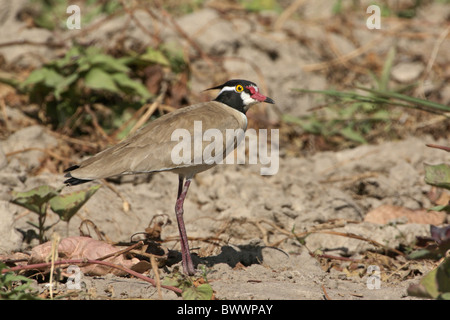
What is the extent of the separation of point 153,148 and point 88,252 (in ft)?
2.54

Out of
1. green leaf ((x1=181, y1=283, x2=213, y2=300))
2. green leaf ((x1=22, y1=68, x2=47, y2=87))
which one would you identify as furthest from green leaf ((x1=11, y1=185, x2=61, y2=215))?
green leaf ((x1=22, y1=68, x2=47, y2=87))

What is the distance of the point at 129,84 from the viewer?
630 centimetres

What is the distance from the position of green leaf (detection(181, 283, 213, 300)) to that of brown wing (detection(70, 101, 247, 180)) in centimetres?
94

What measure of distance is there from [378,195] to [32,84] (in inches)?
141

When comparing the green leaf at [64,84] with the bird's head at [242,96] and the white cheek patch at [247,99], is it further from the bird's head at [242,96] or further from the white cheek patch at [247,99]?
the white cheek patch at [247,99]

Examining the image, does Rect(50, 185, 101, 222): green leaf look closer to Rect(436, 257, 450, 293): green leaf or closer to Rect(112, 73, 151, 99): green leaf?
Rect(436, 257, 450, 293): green leaf

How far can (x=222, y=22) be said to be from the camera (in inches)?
313

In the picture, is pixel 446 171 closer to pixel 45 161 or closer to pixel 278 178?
pixel 278 178

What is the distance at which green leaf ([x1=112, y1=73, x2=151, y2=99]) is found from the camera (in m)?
6.30

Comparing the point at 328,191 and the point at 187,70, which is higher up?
the point at 187,70

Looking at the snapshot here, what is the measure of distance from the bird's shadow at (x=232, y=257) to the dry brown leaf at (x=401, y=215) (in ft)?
4.28
